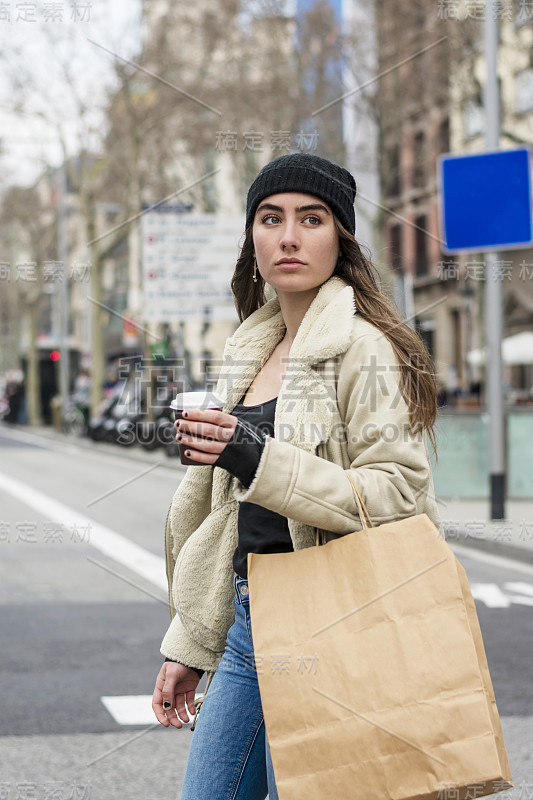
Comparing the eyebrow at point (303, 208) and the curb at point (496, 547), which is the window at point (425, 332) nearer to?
the eyebrow at point (303, 208)

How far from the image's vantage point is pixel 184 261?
18328 millimetres

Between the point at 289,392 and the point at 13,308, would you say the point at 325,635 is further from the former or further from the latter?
the point at 13,308

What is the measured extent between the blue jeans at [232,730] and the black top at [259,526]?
0.20 feet

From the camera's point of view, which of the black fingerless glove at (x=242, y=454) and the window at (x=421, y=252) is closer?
the black fingerless glove at (x=242, y=454)

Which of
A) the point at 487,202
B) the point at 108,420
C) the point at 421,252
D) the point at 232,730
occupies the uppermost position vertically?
the point at 421,252

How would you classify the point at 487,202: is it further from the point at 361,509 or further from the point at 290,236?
the point at 361,509

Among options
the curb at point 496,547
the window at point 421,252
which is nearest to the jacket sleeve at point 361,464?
the curb at point 496,547

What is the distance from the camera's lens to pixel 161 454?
2345 centimetres

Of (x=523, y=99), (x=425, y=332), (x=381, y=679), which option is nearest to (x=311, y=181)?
(x=425, y=332)

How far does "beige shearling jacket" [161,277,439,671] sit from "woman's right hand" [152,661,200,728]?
0.04 m

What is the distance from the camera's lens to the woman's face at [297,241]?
2.11 meters

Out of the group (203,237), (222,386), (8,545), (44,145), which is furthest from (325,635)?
(44,145)

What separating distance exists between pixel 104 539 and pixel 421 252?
35763 mm

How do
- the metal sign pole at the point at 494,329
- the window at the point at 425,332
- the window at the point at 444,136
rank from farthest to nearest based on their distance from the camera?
the window at the point at 444,136, the metal sign pole at the point at 494,329, the window at the point at 425,332
